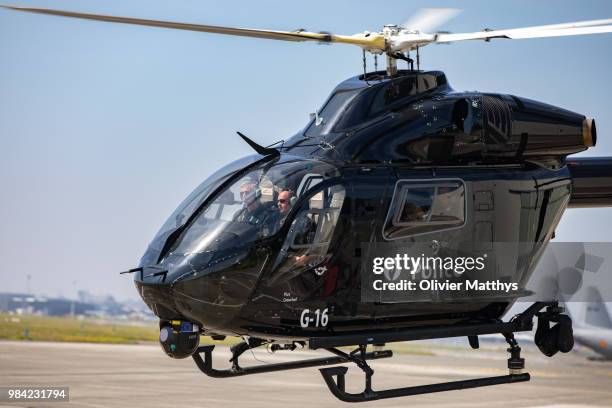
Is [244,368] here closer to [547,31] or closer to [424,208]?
[424,208]

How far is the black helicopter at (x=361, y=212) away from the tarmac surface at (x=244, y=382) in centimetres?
598

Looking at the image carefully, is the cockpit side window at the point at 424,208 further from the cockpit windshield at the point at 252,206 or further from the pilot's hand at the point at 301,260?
the pilot's hand at the point at 301,260

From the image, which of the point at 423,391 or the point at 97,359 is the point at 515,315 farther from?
the point at 97,359

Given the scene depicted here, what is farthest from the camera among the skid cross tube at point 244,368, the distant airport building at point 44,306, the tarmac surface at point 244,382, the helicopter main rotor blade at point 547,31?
the distant airport building at point 44,306

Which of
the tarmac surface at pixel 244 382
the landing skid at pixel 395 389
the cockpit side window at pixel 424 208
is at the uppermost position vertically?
the cockpit side window at pixel 424 208

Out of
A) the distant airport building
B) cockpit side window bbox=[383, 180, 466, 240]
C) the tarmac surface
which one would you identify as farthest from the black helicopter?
the distant airport building

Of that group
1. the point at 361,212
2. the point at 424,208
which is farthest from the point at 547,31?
the point at 361,212

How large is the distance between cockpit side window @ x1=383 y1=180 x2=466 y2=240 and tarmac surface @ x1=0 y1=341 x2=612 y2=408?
21.7 feet

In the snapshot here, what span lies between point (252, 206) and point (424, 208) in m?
2.03

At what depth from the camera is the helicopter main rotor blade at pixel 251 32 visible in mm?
10141

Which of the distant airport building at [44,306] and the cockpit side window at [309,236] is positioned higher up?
the cockpit side window at [309,236]

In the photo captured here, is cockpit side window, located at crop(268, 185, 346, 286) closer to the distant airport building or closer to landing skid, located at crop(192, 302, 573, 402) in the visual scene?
landing skid, located at crop(192, 302, 573, 402)

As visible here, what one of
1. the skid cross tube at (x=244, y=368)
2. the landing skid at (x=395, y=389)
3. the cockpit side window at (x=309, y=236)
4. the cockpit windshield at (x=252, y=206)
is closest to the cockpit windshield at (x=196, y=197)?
the cockpit windshield at (x=252, y=206)

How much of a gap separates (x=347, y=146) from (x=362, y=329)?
6.96 ft
